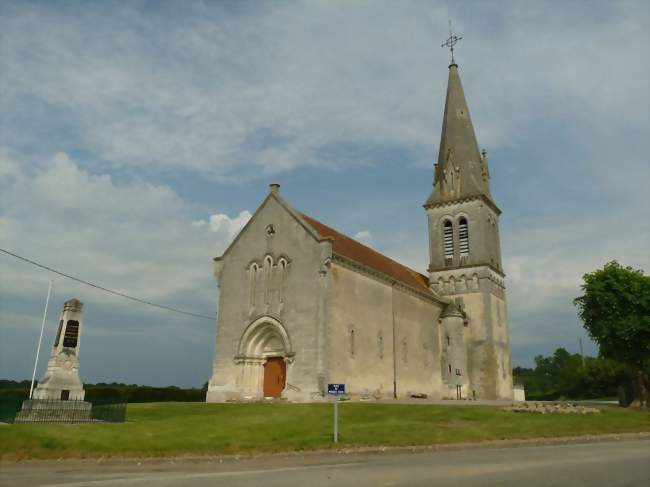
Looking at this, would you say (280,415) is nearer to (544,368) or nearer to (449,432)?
(449,432)

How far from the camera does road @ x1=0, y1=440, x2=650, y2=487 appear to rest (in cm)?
1055

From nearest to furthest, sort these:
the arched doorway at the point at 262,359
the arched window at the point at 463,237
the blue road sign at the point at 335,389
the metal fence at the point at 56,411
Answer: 1. the blue road sign at the point at 335,389
2. the metal fence at the point at 56,411
3. the arched doorway at the point at 262,359
4. the arched window at the point at 463,237


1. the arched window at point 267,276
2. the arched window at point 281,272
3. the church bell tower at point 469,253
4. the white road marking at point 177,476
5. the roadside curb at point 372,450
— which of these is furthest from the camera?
the church bell tower at point 469,253

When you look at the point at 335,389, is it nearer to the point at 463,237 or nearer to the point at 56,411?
the point at 56,411

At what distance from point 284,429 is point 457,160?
118 feet

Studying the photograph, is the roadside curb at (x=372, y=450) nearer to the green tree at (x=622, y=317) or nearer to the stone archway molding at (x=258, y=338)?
the green tree at (x=622, y=317)

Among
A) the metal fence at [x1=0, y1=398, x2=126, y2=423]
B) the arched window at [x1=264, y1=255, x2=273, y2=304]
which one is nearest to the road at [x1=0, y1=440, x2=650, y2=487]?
the metal fence at [x1=0, y1=398, x2=126, y2=423]

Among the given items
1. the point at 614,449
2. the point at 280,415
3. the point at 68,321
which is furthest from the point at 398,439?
the point at 68,321

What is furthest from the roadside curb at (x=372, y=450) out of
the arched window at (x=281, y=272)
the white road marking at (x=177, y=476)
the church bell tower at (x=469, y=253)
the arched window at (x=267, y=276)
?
the church bell tower at (x=469, y=253)

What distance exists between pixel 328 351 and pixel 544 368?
137m

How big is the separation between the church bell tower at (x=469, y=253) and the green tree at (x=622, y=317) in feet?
34.3

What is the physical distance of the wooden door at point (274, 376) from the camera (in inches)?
1292

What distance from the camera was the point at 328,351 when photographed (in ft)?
98.7

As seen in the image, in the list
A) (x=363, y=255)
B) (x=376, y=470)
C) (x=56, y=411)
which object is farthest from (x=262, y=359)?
(x=376, y=470)
